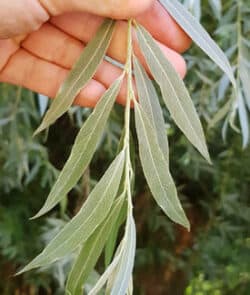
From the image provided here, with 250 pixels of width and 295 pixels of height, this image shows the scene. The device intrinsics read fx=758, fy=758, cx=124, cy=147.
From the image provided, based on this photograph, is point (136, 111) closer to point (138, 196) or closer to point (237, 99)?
point (237, 99)

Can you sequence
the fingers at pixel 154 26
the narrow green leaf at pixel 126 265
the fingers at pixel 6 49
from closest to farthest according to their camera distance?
the narrow green leaf at pixel 126 265 < the fingers at pixel 154 26 < the fingers at pixel 6 49

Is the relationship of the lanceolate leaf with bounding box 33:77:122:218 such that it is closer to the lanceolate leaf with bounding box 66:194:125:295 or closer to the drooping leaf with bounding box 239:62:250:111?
the lanceolate leaf with bounding box 66:194:125:295

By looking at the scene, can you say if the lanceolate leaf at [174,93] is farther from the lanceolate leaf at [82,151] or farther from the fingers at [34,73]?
the fingers at [34,73]

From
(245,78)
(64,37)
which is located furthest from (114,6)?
(245,78)

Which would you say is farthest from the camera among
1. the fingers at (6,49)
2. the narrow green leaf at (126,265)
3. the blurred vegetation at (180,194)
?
the blurred vegetation at (180,194)

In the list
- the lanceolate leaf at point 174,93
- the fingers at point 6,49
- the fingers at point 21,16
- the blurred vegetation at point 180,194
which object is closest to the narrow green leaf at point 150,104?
the lanceolate leaf at point 174,93

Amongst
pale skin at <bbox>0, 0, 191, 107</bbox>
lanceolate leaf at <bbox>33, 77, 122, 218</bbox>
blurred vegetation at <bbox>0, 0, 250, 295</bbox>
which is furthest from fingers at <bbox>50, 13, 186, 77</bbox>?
blurred vegetation at <bbox>0, 0, 250, 295</bbox>
